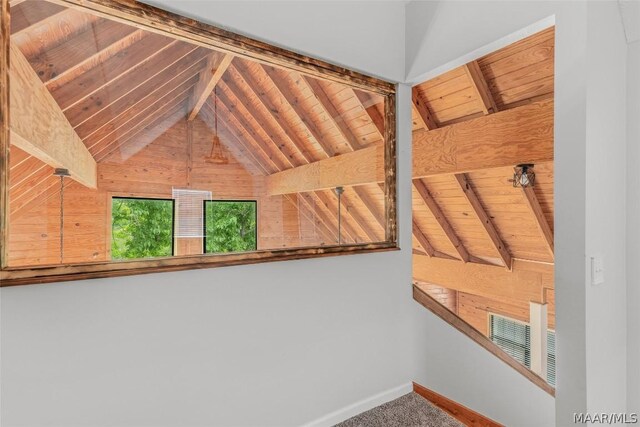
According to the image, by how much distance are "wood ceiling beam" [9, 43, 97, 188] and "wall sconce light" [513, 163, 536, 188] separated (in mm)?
2932

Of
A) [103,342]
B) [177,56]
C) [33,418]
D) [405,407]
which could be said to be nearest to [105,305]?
[103,342]

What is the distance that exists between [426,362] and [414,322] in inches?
9.8

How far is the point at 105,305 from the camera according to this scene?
1226mm

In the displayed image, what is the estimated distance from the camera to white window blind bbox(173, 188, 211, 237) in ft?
4.61

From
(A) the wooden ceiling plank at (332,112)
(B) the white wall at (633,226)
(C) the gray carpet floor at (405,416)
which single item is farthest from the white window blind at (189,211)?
(B) the white wall at (633,226)

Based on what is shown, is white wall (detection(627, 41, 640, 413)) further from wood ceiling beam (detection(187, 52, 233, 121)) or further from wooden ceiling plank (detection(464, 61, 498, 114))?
wood ceiling beam (detection(187, 52, 233, 121))

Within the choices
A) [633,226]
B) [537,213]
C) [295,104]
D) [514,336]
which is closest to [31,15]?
Result: [295,104]

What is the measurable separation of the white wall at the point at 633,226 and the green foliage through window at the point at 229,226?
1.68m

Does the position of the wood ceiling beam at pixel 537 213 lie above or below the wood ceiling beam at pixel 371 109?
below

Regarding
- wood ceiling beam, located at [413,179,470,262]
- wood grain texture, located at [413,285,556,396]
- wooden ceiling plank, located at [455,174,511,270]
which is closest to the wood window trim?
wood grain texture, located at [413,285,556,396]

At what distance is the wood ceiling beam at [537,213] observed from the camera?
3.27m

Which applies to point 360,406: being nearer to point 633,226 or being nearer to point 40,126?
point 633,226

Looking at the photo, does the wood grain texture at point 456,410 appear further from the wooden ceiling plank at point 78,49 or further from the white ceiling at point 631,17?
the wooden ceiling plank at point 78,49

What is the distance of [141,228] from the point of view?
4.34ft
